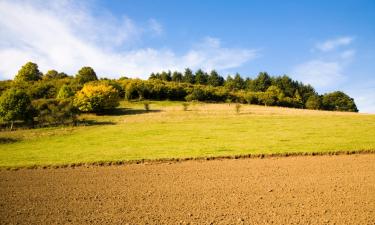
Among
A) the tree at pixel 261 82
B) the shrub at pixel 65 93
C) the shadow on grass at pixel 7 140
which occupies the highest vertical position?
the tree at pixel 261 82

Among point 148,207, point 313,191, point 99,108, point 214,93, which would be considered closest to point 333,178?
point 313,191

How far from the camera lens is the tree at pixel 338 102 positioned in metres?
152

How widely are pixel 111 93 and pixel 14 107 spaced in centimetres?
2680

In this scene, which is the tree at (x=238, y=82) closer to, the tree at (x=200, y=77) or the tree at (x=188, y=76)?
the tree at (x=200, y=77)

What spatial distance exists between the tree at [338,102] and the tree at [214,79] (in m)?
56.5

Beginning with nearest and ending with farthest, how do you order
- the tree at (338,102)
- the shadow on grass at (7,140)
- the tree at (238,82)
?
the shadow on grass at (7,140) → the tree at (338,102) → the tree at (238,82)

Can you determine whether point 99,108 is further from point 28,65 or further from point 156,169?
point 28,65

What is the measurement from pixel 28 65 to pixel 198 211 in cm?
15042

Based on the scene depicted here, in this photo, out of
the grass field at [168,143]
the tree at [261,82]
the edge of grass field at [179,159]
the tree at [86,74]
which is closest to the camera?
the edge of grass field at [179,159]

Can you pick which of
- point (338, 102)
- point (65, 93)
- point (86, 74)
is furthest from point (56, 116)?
point (338, 102)

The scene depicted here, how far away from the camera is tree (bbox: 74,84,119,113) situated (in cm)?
7419

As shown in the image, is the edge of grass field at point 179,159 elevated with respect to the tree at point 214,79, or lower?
lower

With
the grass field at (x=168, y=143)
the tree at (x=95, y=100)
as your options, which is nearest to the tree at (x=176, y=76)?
the tree at (x=95, y=100)

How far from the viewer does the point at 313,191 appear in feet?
54.1
